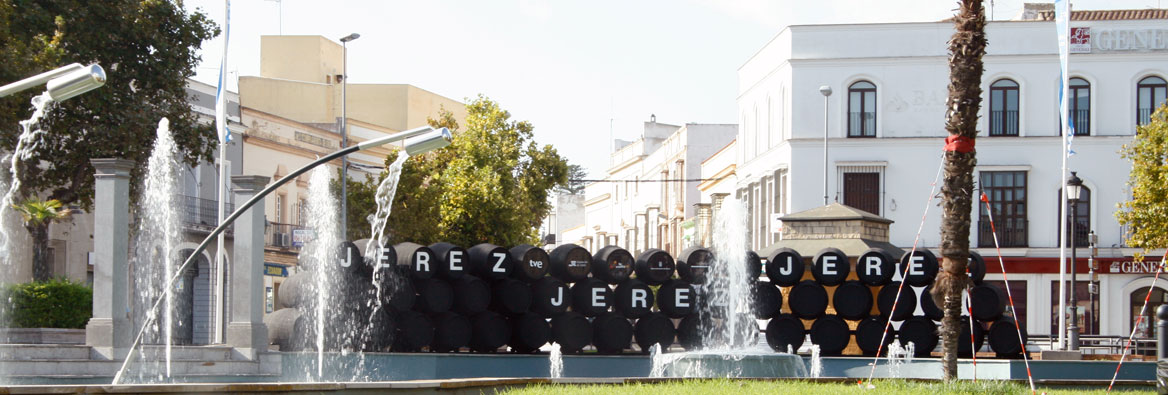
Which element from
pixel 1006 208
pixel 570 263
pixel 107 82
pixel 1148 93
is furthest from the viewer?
pixel 1006 208

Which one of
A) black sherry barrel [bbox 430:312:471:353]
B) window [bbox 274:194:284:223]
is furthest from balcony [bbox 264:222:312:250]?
black sherry barrel [bbox 430:312:471:353]

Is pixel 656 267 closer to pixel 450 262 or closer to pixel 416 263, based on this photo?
pixel 450 262

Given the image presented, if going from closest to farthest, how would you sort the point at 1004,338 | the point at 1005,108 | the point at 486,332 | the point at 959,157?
the point at 959,157
the point at 486,332
the point at 1004,338
the point at 1005,108

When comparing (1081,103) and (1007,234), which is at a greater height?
(1081,103)

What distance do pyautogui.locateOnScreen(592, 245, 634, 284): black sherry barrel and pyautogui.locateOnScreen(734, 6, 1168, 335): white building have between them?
2172 centimetres

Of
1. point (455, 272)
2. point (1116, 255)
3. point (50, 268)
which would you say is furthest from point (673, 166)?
point (455, 272)

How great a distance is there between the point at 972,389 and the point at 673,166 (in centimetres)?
5505

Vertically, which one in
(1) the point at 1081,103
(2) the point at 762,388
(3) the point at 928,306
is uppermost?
(1) the point at 1081,103

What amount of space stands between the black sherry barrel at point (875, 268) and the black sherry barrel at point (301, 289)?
8.41 metres

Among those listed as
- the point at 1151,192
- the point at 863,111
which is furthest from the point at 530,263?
the point at 863,111

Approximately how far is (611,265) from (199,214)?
20.3m

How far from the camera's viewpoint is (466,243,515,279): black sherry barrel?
22188mm

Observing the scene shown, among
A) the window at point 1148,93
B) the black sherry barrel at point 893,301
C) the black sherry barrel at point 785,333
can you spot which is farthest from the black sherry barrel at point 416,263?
the window at point 1148,93

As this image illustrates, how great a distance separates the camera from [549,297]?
22.4 metres
